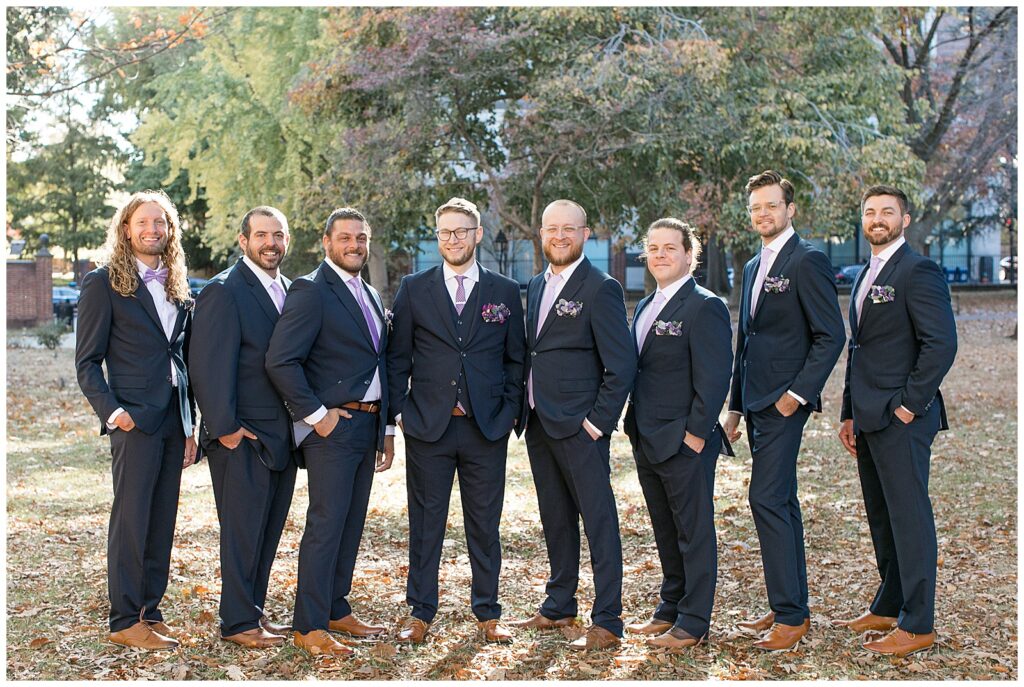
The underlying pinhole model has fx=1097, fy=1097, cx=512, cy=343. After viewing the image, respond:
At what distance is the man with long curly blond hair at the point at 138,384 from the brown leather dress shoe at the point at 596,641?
6.70ft

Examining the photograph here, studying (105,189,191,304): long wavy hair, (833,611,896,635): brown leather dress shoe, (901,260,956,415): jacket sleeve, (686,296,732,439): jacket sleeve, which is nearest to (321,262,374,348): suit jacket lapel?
(105,189,191,304): long wavy hair

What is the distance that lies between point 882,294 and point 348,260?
8.98 ft

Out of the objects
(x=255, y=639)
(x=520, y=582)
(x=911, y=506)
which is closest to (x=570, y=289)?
(x=911, y=506)

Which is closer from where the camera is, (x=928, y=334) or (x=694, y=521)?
(x=928, y=334)

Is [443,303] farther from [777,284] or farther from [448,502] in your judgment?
[777,284]

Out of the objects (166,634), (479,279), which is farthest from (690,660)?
(166,634)

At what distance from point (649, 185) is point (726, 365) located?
12.8 meters

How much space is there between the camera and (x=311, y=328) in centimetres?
545

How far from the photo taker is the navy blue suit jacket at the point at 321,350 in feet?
17.7

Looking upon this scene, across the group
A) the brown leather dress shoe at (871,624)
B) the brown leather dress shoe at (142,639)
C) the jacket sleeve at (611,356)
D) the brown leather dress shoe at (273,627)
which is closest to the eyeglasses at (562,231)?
the jacket sleeve at (611,356)

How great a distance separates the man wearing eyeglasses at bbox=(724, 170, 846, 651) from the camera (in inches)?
219

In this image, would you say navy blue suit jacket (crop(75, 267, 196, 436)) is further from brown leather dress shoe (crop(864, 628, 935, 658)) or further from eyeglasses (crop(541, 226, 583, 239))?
brown leather dress shoe (crop(864, 628, 935, 658))

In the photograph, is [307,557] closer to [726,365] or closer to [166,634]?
[166,634]

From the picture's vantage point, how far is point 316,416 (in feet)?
17.8
